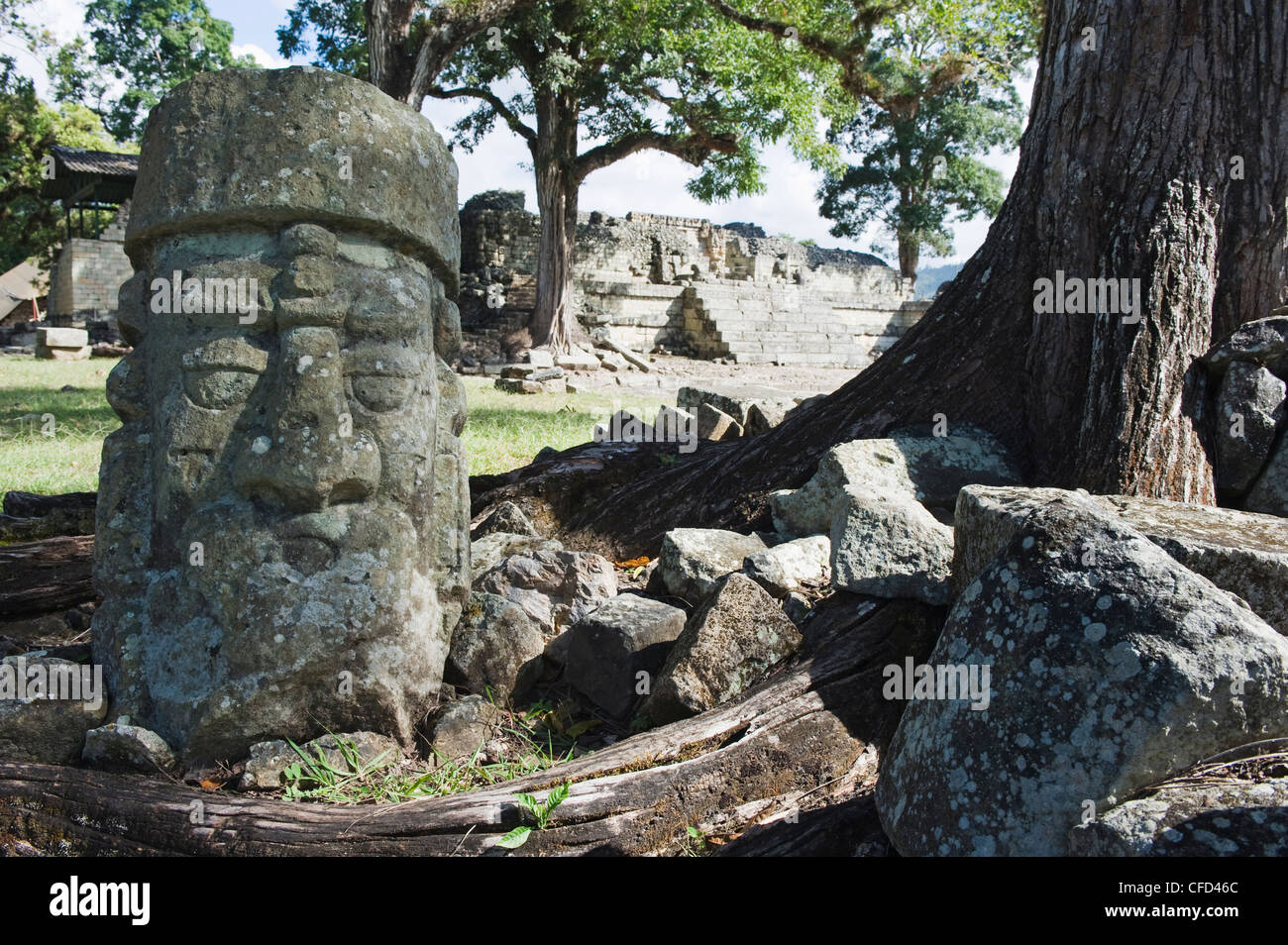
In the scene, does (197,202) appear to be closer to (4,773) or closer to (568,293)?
(4,773)

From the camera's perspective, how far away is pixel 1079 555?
2195mm

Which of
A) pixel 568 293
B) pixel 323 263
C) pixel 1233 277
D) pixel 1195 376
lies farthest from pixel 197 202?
pixel 568 293

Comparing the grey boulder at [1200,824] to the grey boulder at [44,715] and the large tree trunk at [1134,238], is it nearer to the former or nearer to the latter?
the large tree trunk at [1134,238]

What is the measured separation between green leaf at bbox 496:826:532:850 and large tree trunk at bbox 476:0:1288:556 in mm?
2102

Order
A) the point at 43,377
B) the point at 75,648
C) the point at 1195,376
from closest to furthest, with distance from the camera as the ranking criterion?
the point at 75,648, the point at 1195,376, the point at 43,377

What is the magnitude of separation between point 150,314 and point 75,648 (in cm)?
116

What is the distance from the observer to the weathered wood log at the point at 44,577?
152 inches

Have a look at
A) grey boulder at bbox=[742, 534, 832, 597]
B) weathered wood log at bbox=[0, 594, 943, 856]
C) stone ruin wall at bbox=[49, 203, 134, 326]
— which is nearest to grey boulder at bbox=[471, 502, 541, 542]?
grey boulder at bbox=[742, 534, 832, 597]

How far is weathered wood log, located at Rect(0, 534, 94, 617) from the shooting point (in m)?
3.87

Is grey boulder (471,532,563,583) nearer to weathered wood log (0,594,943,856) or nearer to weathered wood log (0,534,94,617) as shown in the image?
weathered wood log (0,594,943,856)

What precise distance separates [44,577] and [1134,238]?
4.77 m

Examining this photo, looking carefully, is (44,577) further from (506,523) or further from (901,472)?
(901,472)

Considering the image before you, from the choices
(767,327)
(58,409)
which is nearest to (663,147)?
(767,327)

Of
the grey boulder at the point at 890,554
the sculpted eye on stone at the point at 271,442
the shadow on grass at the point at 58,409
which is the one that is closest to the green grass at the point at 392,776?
the sculpted eye on stone at the point at 271,442
